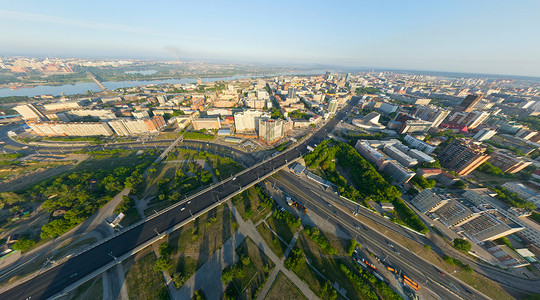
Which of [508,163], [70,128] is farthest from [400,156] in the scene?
[70,128]

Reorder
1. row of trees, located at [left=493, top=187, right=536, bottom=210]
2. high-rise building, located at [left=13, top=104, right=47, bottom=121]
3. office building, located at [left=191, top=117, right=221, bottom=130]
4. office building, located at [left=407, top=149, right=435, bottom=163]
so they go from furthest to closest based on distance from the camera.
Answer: high-rise building, located at [left=13, top=104, right=47, bottom=121]
office building, located at [left=191, top=117, right=221, bottom=130]
office building, located at [left=407, top=149, right=435, bottom=163]
row of trees, located at [left=493, top=187, right=536, bottom=210]

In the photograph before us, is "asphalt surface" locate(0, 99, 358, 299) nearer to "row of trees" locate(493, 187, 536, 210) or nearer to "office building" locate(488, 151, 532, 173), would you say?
"row of trees" locate(493, 187, 536, 210)

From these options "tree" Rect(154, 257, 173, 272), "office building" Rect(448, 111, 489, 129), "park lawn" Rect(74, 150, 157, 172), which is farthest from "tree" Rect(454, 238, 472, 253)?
"park lawn" Rect(74, 150, 157, 172)

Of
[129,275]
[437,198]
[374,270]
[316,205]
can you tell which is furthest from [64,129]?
[437,198]

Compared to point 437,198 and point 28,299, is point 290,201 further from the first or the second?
point 28,299

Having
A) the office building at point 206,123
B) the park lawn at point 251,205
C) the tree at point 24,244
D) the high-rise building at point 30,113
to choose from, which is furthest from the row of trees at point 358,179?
the high-rise building at point 30,113
